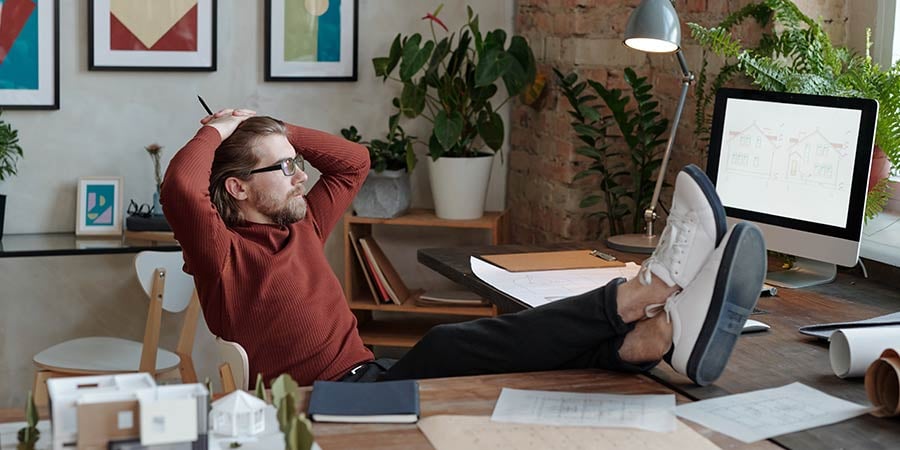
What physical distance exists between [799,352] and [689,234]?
345mm

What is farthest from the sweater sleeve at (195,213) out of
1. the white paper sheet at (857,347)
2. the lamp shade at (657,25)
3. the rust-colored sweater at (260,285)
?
the white paper sheet at (857,347)

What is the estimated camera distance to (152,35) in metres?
3.67

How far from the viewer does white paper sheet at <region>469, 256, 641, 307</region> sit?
2.38 m

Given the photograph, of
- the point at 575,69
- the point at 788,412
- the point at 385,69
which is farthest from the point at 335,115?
the point at 788,412

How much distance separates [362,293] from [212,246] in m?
1.67

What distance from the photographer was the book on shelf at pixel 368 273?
12.4ft

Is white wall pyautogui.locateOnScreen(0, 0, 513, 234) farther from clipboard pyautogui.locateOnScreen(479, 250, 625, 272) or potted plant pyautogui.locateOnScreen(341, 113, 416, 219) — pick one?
clipboard pyautogui.locateOnScreen(479, 250, 625, 272)

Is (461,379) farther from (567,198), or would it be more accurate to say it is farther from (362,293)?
(362,293)

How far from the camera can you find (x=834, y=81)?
263 centimetres

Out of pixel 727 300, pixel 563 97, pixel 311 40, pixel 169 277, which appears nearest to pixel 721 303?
pixel 727 300

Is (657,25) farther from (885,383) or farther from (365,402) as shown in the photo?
(365,402)

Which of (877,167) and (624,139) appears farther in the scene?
(624,139)

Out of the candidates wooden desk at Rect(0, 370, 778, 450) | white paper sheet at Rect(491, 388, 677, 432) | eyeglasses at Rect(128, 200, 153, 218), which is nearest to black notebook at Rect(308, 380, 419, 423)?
wooden desk at Rect(0, 370, 778, 450)

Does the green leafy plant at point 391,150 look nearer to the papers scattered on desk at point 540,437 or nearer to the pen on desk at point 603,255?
the pen on desk at point 603,255
